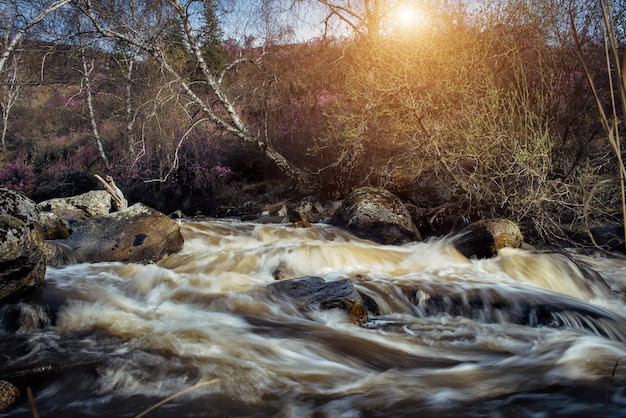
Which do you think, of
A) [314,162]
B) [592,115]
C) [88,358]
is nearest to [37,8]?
[314,162]

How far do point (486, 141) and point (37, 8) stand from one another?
8406 mm

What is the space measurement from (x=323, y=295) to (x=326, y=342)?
833mm

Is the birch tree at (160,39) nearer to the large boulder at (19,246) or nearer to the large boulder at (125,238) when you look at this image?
the large boulder at (125,238)

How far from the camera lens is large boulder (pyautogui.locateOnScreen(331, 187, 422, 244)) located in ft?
25.4

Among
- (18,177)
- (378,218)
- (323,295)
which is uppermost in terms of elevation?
(18,177)

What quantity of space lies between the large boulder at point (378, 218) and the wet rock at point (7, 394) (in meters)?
5.87

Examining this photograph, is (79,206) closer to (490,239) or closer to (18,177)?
(490,239)

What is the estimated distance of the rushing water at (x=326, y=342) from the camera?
260 centimetres

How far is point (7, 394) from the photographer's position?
2500 millimetres

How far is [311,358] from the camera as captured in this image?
11.1ft

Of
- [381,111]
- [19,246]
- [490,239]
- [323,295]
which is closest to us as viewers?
[19,246]

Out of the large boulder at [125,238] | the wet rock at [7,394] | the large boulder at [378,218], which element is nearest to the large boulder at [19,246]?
the wet rock at [7,394]

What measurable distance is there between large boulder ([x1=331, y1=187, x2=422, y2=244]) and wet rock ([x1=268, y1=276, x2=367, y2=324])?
3.03 metres

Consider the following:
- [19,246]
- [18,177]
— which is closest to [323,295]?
[19,246]
